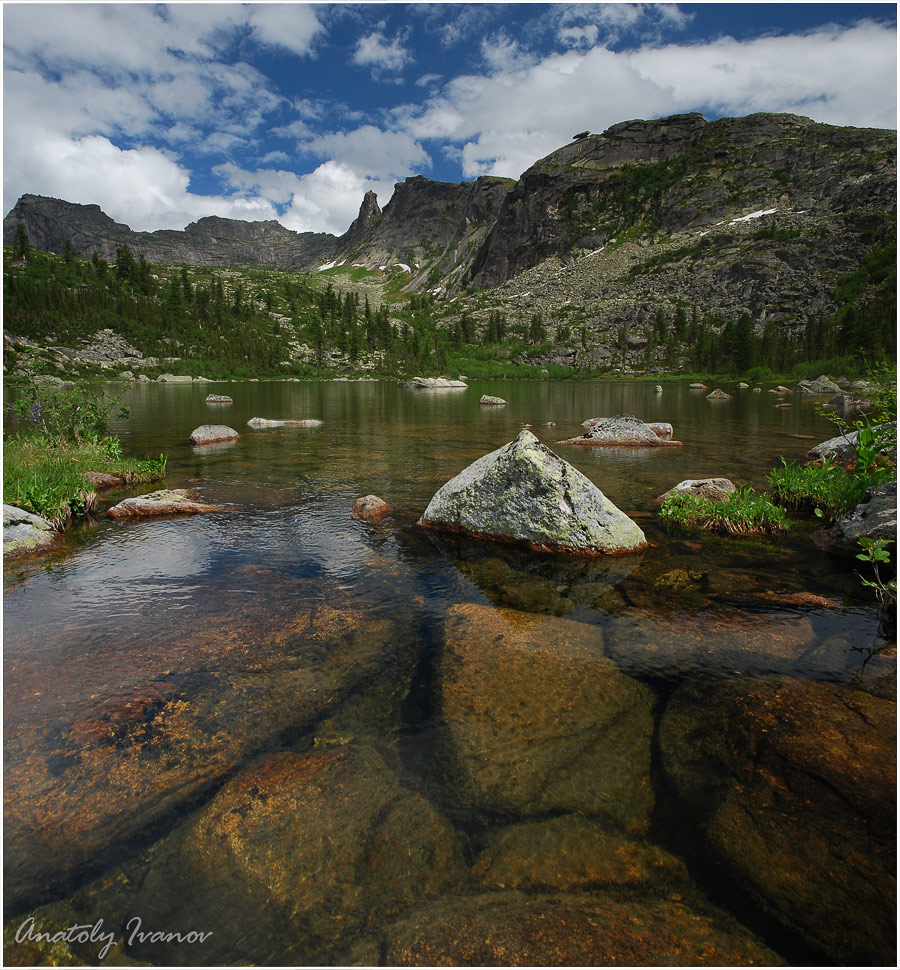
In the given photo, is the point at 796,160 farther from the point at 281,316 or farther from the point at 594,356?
the point at 281,316

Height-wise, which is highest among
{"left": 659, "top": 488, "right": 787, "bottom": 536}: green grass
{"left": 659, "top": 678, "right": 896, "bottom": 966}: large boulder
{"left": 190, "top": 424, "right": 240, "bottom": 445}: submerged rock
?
{"left": 190, "top": 424, "right": 240, "bottom": 445}: submerged rock

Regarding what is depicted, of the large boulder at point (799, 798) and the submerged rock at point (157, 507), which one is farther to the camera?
the submerged rock at point (157, 507)

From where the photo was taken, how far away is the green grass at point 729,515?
37.0 feet

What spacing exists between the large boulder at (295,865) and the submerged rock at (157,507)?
988 centimetres

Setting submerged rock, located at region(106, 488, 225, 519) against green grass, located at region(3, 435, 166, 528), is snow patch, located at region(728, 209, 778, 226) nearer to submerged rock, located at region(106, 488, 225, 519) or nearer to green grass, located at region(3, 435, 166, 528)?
green grass, located at region(3, 435, 166, 528)

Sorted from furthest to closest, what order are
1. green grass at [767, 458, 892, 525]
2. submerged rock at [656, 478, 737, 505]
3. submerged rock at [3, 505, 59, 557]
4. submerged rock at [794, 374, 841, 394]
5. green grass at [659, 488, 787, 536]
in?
submerged rock at [794, 374, 841, 394]
submerged rock at [656, 478, 737, 505]
green grass at [659, 488, 787, 536]
green grass at [767, 458, 892, 525]
submerged rock at [3, 505, 59, 557]

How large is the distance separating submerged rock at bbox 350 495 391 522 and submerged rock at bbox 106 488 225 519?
3.68 metres

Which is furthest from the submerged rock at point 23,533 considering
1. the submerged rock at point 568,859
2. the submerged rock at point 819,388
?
the submerged rock at point 819,388

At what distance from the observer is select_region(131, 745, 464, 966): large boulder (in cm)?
322

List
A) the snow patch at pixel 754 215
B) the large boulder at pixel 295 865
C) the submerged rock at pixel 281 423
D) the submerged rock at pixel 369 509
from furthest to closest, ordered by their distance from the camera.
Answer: the snow patch at pixel 754 215, the submerged rock at pixel 281 423, the submerged rock at pixel 369 509, the large boulder at pixel 295 865

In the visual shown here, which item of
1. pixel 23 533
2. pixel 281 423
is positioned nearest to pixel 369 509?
pixel 23 533

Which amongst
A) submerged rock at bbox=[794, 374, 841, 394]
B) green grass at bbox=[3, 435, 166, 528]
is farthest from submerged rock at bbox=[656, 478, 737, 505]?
submerged rock at bbox=[794, 374, 841, 394]

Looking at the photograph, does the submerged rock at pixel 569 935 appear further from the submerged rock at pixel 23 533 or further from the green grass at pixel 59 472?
the green grass at pixel 59 472

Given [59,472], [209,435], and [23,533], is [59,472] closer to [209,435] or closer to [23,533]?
[23,533]
